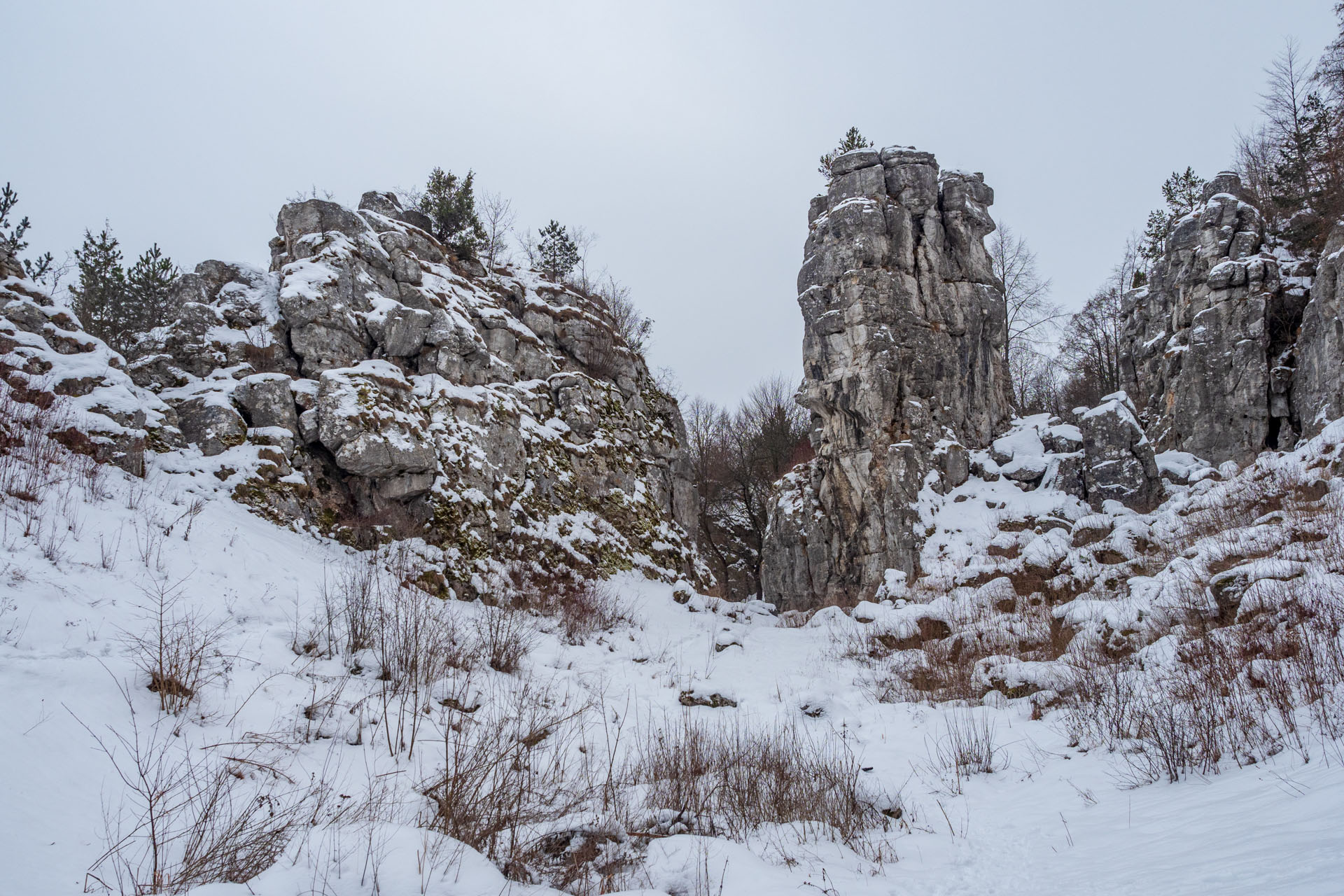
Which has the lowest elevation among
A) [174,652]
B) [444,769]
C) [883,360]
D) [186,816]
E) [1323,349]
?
[444,769]

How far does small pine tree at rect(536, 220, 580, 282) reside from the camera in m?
26.8

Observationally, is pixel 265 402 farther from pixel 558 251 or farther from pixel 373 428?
pixel 558 251

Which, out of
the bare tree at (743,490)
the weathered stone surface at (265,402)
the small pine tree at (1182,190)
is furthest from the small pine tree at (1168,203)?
the weathered stone surface at (265,402)

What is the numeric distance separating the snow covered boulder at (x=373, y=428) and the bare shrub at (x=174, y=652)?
6186 millimetres

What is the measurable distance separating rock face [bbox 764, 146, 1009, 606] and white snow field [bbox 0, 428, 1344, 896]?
1324 cm

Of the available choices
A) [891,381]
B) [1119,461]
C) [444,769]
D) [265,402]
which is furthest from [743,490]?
[444,769]

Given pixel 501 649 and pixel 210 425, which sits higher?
pixel 210 425

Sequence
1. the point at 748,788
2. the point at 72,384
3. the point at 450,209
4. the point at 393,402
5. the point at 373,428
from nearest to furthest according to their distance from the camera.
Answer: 1. the point at 748,788
2. the point at 72,384
3. the point at 373,428
4. the point at 393,402
5. the point at 450,209

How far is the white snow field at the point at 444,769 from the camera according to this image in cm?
299

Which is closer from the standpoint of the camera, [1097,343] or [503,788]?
[503,788]

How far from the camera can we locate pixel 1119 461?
1717 cm

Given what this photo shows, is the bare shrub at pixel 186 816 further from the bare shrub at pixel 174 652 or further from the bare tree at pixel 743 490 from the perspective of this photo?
the bare tree at pixel 743 490

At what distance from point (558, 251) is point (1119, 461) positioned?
2107 centimetres

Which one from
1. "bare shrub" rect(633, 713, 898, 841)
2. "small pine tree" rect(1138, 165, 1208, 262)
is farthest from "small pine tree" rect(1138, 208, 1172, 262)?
"bare shrub" rect(633, 713, 898, 841)
